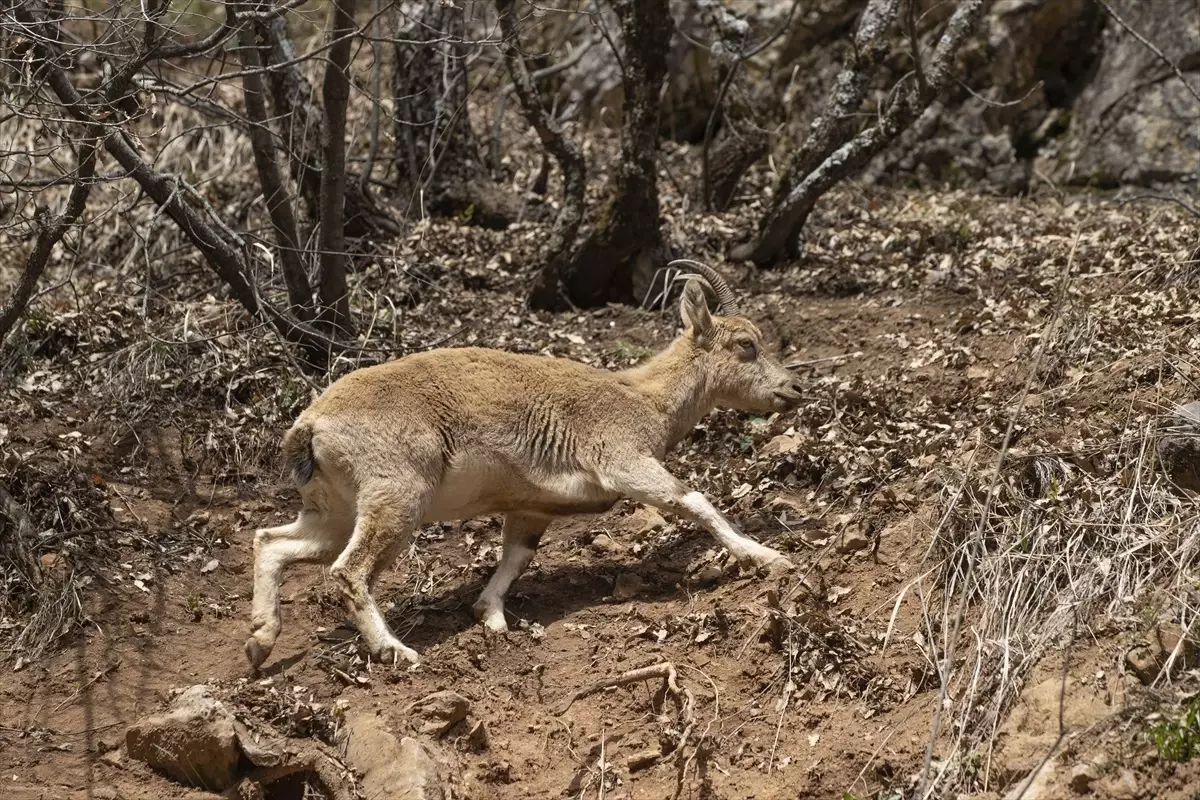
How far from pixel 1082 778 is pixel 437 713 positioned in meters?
3.57

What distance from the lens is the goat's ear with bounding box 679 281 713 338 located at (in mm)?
10039

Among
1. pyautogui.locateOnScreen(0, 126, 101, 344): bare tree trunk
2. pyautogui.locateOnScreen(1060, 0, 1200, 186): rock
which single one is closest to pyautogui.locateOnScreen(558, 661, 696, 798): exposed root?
pyautogui.locateOnScreen(0, 126, 101, 344): bare tree trunk

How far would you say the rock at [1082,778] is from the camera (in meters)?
5.87

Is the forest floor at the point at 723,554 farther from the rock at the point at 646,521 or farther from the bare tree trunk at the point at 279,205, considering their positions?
the bare tree trunk at the point at 279,205

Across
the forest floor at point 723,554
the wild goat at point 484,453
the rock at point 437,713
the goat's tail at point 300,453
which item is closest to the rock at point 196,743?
the forest floor at point 723,554

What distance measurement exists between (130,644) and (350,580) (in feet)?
5.79

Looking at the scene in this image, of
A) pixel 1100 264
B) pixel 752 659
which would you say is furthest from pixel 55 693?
pixel 1100 264

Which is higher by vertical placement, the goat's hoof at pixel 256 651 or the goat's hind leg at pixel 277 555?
the goat's hind leg at pixel 277 555

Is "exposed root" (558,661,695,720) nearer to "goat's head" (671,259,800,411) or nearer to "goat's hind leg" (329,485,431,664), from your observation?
"goat's hind leg" (329,485,431,664)

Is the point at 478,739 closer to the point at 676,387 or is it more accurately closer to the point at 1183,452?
the point at 676,387

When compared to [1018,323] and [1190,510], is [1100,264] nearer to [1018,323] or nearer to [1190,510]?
[1018,323]

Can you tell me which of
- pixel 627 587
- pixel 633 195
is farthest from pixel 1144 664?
pixel 633 195

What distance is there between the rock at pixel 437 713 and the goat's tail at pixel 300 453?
1.90 meters

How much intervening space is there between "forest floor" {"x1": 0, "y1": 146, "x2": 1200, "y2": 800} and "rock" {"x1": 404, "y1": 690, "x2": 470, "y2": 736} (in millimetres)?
114
